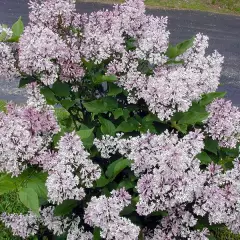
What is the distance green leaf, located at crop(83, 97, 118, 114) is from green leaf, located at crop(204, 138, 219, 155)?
2.07 ft

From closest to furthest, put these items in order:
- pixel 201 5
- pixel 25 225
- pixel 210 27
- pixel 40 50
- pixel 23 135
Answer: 1. pixel 23 135
2. pixel 40 50
3. pixel 25 225
4. pixel 210 27
5. pixel 201 5

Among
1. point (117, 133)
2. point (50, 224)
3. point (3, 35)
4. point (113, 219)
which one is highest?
point (3, 35)

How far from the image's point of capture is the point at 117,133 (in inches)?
124

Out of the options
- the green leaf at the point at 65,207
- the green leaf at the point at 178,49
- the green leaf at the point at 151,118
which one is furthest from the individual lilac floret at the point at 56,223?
the green leaf at the point at 178,49

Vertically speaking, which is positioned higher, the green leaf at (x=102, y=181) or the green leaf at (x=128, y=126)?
the green leaf at (x=128, y=126)

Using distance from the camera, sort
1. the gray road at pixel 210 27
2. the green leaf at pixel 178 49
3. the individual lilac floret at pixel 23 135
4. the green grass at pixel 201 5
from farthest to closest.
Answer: the green grass at pixel 201 5 < the gray road at pixel 210 27 < the green leaf at pixel 178 49 < the individual lilac floret at pixel 23 135

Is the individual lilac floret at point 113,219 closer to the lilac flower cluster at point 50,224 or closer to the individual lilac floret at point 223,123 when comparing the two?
Answer: the lilac flower cluster at point 50,224

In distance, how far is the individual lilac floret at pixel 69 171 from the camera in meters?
2.62

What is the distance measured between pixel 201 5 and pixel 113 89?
641 inches

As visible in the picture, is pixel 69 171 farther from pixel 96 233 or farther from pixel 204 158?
pixel 204 158

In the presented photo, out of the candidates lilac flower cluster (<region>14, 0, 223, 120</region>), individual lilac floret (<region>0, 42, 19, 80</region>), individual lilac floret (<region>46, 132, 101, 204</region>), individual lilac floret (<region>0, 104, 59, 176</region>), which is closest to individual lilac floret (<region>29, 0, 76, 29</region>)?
lilac flower cluster (<region>14, 0, 223, 120</region>)

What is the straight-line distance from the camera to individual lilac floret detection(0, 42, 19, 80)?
319cm

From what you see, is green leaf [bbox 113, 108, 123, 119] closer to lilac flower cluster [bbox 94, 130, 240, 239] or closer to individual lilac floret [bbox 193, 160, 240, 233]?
lilac flower cluster [bbox 94, 130, 240, 239]

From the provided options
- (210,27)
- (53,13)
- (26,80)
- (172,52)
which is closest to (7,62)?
(26,80)
